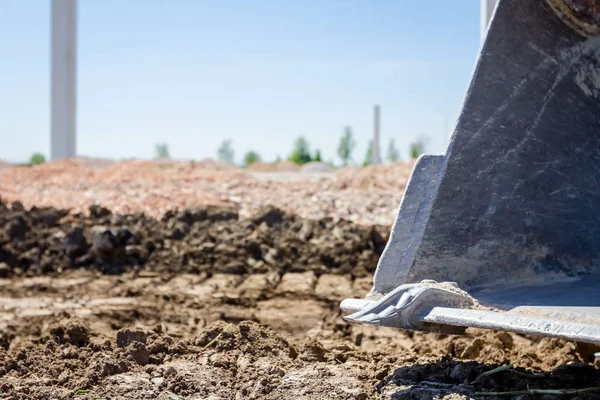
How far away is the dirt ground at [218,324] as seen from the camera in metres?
2.53

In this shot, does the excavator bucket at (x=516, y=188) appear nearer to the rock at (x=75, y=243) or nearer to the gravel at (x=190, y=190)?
the rock at (x=75, y=243)

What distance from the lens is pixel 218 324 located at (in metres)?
3.14

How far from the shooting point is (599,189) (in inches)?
120

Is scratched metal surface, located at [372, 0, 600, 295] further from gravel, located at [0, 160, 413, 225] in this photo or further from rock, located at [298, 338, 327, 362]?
gravel, located at [0, 160, 413, 225]

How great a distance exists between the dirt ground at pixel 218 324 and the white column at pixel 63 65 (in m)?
6.81

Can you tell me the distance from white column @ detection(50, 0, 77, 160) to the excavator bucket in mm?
11515

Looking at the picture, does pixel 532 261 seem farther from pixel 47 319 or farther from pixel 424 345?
pixel 47 319

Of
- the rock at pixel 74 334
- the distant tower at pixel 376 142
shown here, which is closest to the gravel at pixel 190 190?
the rock at pixel 74 334

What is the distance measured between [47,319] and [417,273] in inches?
101

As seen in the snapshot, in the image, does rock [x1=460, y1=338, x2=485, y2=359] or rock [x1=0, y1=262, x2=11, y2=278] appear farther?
rock [x1=0, y1=262, x2=11, y2=278]

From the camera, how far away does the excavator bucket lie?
8.39ft

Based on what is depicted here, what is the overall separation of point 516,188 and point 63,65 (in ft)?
38.3

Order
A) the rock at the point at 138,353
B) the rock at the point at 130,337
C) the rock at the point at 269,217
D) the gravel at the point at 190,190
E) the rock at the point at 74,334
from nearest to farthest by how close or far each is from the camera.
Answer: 1. the rock at the point at 138,353
2. the rock at the point at 130,337
3. the rock at the point at 74,334
4. the rock at the point at 269,217
5. the gravel at the point at 190,190

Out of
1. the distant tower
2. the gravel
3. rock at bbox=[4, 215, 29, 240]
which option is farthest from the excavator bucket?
the distant tower
